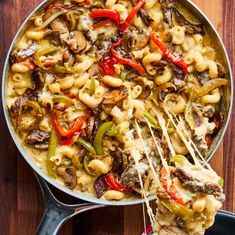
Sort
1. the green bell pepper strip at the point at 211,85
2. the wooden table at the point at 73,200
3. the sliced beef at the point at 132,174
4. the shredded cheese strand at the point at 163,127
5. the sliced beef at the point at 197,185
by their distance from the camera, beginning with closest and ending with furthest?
the sliced beef at the point at 197,185 < the shredded cheese strand at the point at 163,127 < the sliced beef at the point at 132,174 < the green bell pepper strip at the point at 211,85 < the wooden table at the point at 73,200

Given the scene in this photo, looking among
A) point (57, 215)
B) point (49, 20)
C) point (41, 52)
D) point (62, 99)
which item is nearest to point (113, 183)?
point (57, 215)

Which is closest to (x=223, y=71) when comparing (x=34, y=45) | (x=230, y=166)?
(x=230, y=166)

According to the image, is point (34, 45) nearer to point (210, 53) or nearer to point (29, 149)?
point (29, 149)

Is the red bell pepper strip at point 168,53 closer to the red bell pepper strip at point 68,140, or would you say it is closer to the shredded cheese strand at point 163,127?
the shredded cheese strand at point 163,127

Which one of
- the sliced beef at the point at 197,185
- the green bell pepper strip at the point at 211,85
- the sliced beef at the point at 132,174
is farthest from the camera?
the green bell pepper strip at the point at 211,85

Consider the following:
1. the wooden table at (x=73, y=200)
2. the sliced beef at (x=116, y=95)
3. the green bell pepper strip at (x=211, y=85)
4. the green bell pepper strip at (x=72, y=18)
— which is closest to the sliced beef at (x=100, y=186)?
the wooden table at (x=73, y=200)
